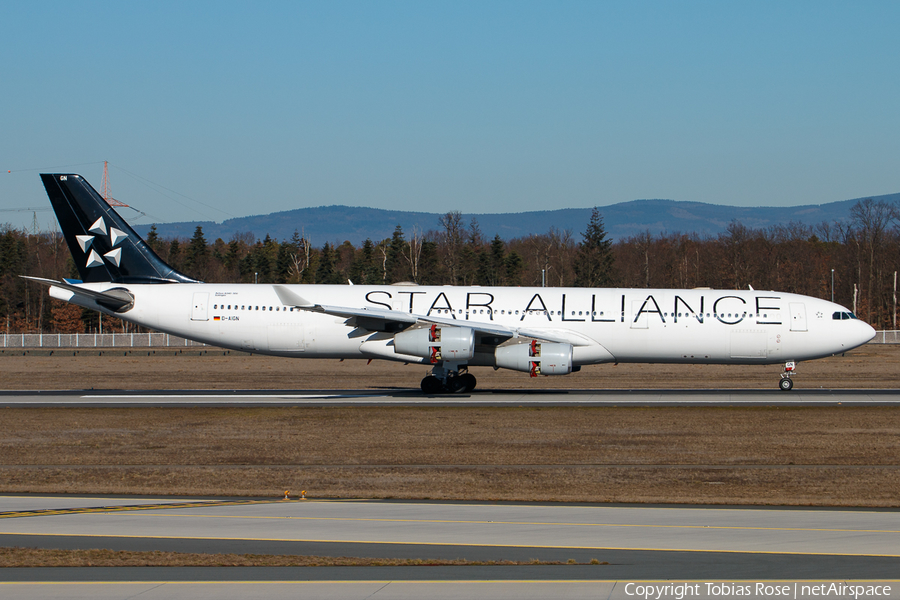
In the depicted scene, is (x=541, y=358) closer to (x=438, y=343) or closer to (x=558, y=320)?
(x=558, y=320)

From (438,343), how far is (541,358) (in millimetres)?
3472

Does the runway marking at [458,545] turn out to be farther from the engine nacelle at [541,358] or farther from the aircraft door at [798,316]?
the aircraft door at [798,316]

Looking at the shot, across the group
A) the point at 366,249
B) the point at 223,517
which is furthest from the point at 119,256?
the point at 366,249

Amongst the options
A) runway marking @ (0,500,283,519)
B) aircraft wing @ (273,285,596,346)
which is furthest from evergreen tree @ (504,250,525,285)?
runway marking @ (0,500,283,519)

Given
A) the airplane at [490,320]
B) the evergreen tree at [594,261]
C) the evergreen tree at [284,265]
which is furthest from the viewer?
the evergreen tree at [284,265]

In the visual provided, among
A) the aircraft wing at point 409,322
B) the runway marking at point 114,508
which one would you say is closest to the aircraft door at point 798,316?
the aircraft wing at point 409,322

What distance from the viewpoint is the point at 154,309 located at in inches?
1200

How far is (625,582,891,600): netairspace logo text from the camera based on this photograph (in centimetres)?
759

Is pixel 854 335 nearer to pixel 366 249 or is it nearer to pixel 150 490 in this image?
pixel 150 490

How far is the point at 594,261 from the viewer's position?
93.3 metres

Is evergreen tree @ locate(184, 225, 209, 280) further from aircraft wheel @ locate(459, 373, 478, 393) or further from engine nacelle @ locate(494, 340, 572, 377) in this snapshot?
engine nacelle @ locate(494, 340, 572, 377)

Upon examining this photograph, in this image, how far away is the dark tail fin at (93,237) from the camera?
3134 centimetres

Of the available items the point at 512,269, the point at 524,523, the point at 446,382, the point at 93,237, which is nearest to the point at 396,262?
the point at 512,269

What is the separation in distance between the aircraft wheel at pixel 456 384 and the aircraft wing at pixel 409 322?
6.85 feet
